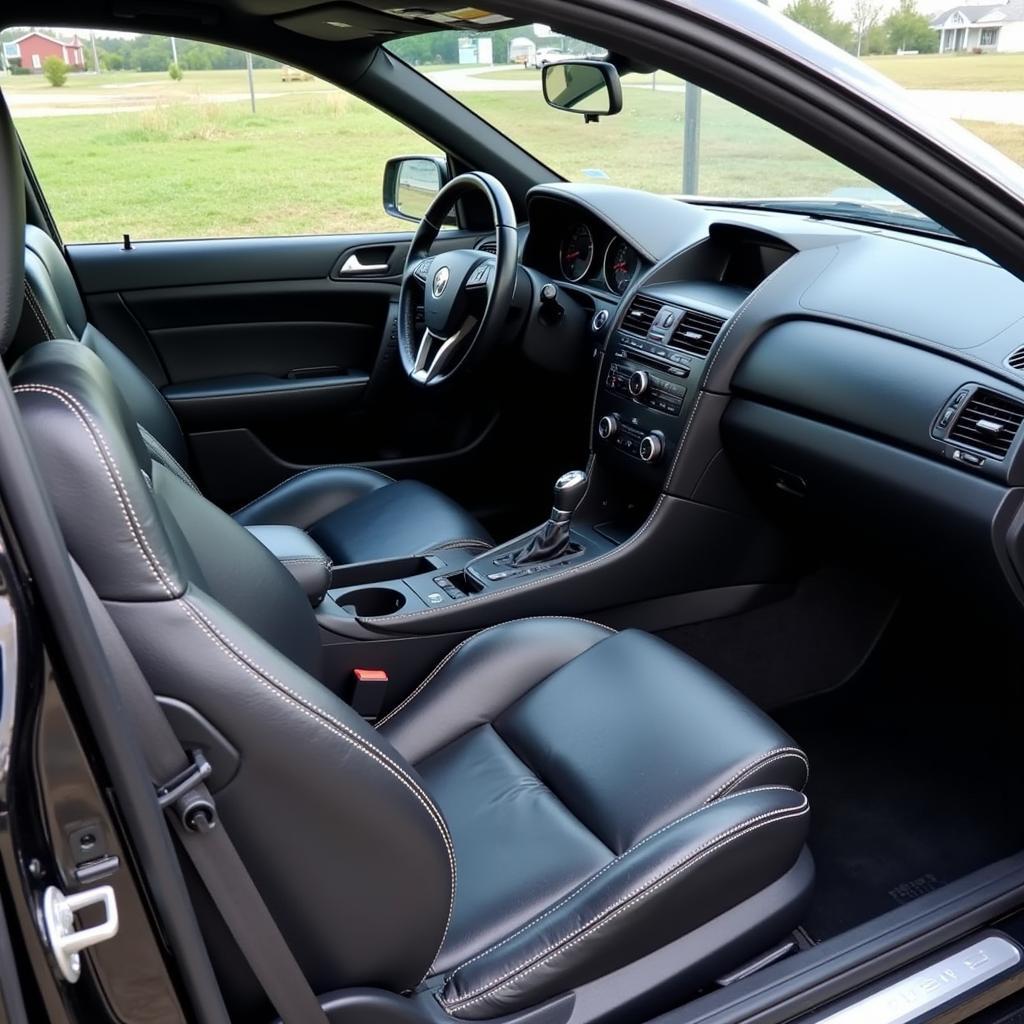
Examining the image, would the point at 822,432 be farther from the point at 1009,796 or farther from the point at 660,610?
the point at 1009,796

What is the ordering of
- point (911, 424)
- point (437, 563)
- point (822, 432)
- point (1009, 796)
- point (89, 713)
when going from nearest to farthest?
1. point (89, 713)
2. point (911, 424)
3. point (822, 432)
4. point (1009, 796)
5. point (437, 563)

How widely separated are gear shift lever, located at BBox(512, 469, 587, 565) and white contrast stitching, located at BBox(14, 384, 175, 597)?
140 cm

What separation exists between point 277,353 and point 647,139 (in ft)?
3.95

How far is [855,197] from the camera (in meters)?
2.36

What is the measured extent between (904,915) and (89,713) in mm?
1193

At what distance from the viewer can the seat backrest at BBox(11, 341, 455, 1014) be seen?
35.8 inches

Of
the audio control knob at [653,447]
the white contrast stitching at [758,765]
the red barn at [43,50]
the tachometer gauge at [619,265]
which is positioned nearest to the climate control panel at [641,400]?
the audio control knob at [653,447]

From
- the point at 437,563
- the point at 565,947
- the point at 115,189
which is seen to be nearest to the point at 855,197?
the point at 437,563

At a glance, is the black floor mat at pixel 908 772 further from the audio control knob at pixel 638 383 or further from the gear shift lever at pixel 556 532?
the audio control knob at pixel 638 383

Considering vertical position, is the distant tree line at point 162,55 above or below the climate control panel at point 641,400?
above

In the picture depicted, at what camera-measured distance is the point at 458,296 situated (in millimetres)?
2568

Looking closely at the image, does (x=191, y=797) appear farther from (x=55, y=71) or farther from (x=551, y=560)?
(x=55, y=71)

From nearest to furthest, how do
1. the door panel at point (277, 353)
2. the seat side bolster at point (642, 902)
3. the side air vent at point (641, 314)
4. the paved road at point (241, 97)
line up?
the seat side bolster at point (642, 902), the paved road at point (241, 97), the side air vent at point (641, 314), the door panel at point (277, 353)

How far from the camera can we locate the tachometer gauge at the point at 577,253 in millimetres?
2750
